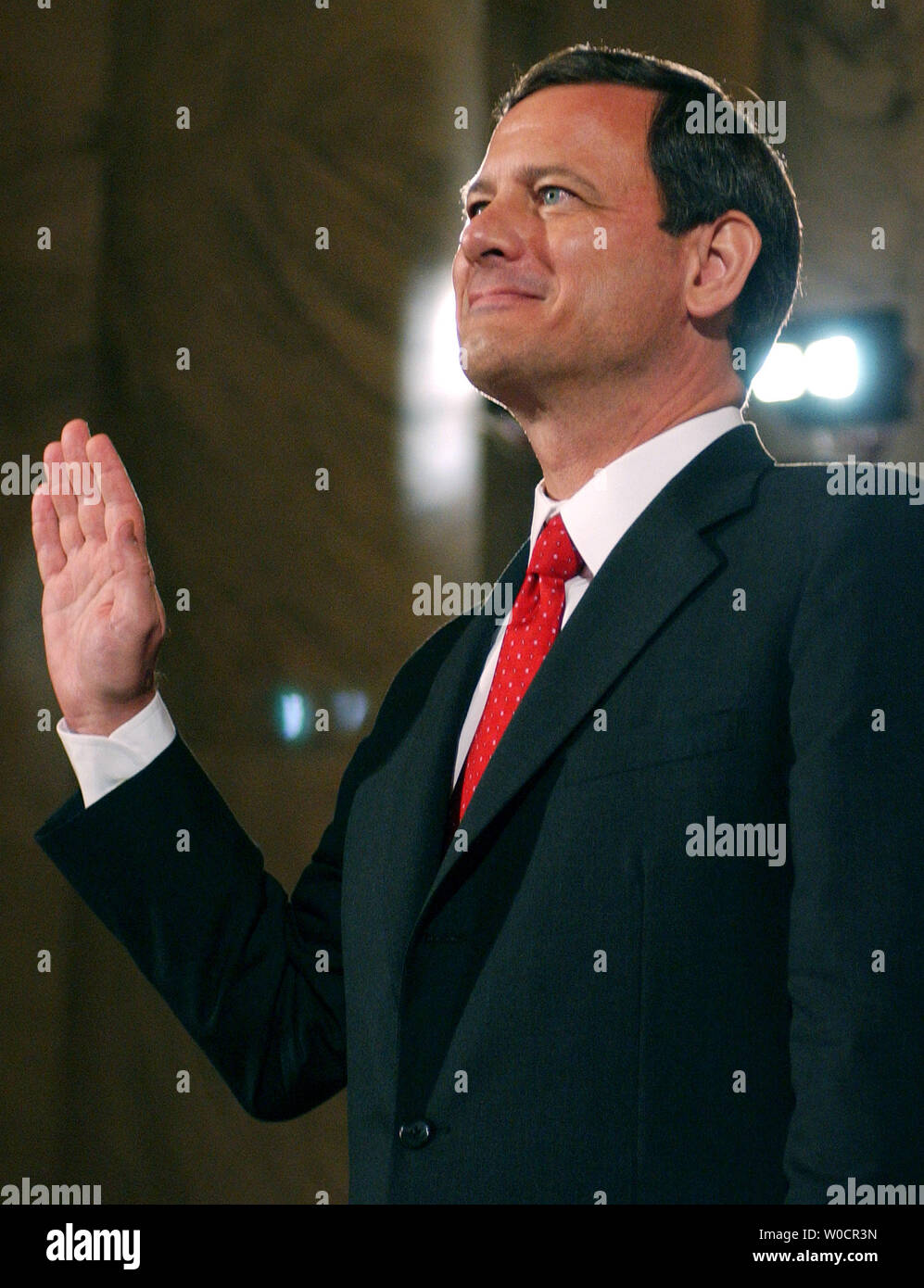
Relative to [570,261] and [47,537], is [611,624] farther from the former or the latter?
[47,537]

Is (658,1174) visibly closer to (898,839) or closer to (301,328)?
(898,839)

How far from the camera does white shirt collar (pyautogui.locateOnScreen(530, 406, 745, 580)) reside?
1470mm

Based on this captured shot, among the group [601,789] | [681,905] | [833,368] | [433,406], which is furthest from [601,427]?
[833,368]

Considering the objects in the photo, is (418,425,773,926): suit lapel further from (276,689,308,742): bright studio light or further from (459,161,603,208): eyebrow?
(276,689,308,742): bright studio light

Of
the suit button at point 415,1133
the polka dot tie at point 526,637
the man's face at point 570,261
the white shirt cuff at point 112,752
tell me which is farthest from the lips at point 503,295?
the suit button at point 415,1133

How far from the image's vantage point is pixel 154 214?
361 cm

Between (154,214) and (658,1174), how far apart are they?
298 cm

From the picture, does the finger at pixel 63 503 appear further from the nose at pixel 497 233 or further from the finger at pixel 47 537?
the nose at pixel 497 233

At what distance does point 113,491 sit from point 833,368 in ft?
9.24

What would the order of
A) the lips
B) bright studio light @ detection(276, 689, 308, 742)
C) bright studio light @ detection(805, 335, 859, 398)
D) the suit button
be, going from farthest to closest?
bright studio light @ detection(805, 335, 859, 398)
bright studio light @ detection(276, 689, 308, 742)
the lips
the suit button

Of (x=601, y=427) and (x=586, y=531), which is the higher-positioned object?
(x=601, y=427)

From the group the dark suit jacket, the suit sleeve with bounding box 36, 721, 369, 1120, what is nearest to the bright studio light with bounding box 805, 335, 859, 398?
the dark suit jacket

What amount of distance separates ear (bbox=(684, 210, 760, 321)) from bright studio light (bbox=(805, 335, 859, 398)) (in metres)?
2.44

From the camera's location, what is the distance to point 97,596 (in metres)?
1.55
